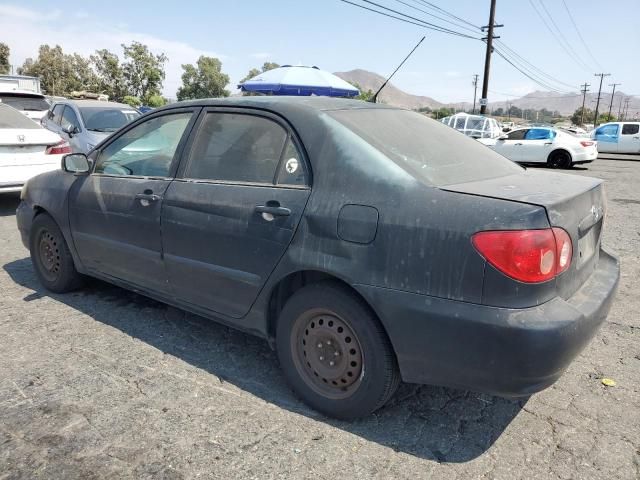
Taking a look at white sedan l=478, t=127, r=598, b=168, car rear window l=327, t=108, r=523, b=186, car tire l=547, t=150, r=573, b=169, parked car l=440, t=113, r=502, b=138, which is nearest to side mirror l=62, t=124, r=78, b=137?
car rear window l=327, t=108, r=523, b=186

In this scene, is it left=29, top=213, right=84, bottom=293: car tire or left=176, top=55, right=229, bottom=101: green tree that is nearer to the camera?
left=29, top=213, right=84, bottom=293: car tire

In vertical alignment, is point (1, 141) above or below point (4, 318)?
above

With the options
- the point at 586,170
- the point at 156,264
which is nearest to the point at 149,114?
the point at 156,264

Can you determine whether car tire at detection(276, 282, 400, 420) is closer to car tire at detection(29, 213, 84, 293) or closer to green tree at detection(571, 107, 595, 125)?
car tire at detection(29, 213, 84, 293)

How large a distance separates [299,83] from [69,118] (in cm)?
557

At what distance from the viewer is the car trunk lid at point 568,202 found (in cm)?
227

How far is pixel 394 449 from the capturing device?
245 cm

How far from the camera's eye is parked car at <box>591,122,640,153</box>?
22.1 m

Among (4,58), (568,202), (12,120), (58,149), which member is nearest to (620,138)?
(58,149)

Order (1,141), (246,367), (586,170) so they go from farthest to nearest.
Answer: (586,170) < (1,141) < (246,367)

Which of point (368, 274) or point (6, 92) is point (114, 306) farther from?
point (6, 92)

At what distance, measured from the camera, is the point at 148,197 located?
3.38 metres

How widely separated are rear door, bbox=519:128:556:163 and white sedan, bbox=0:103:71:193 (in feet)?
49.1

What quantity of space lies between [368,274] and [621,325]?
255cm
